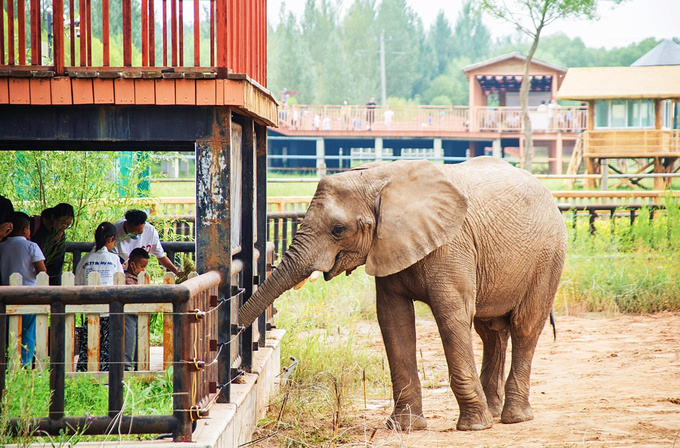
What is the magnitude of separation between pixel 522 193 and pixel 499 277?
2.56ft

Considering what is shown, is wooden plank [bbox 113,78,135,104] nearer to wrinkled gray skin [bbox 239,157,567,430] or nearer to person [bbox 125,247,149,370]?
wrinkled gray skin [bbox 239,157,567,430]

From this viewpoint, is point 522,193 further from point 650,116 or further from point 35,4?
point 650,116

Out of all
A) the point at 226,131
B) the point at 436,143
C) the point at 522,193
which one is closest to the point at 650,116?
the point at 436,143

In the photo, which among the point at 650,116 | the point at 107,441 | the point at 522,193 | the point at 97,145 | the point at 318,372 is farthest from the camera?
the point at 650,116

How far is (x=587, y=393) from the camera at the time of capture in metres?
8.45

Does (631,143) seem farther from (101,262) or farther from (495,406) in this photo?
(101,262)

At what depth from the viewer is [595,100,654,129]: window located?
1344 inches

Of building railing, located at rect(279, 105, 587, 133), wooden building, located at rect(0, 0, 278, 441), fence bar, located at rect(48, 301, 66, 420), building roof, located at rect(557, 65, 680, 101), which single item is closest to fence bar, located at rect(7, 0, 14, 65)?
wooden building, located at rect(0, 0, 278, 441)

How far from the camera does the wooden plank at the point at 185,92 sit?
509cm

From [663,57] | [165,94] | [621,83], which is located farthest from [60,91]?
[663,57]

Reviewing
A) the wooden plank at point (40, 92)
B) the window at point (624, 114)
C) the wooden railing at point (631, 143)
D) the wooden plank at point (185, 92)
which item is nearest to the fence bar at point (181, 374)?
the wooden plank at point (185, 92)

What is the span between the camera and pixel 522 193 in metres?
7.40

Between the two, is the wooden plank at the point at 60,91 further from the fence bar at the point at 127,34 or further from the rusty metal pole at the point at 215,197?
the rusty metal pole at the point at 215,197

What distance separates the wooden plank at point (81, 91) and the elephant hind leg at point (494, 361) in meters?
4.25
